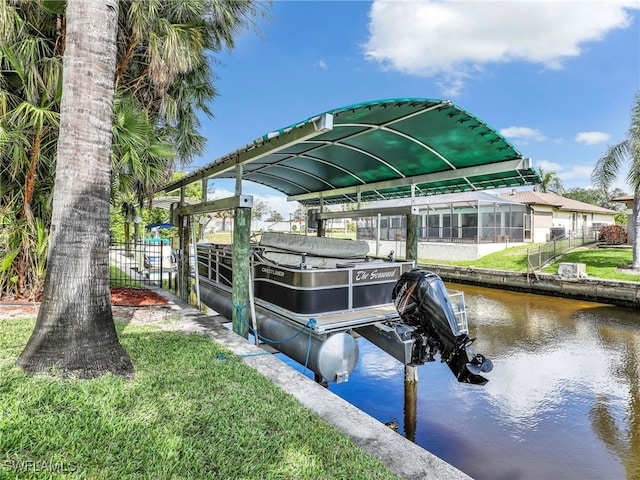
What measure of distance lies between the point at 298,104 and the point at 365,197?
2053 cm

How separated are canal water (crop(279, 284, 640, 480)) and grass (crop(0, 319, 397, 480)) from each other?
8.69ft

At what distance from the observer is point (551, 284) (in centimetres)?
1466

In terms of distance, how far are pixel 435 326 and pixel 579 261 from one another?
16.2 meters

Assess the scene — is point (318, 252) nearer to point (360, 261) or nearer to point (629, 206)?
point (360, 261)

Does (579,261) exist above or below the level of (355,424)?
above

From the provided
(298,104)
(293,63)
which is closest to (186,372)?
(293,63)

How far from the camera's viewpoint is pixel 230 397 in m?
3.35

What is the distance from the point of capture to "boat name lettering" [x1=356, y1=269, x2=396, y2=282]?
554 centimetres

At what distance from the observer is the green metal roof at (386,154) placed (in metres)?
5.14

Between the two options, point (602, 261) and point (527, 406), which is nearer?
point (527, 406)

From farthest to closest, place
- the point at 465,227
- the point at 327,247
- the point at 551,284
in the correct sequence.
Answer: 1. the point at 465,227
2. the point at 551,284
3. the point at 327,247

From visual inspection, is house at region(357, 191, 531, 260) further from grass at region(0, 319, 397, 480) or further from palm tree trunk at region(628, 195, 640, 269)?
grass at region(0, 319, 397, 480)

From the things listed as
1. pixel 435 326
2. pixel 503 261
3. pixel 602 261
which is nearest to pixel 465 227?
pixel 503 261

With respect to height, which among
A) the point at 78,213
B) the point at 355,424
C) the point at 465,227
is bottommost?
the point at 355,424
